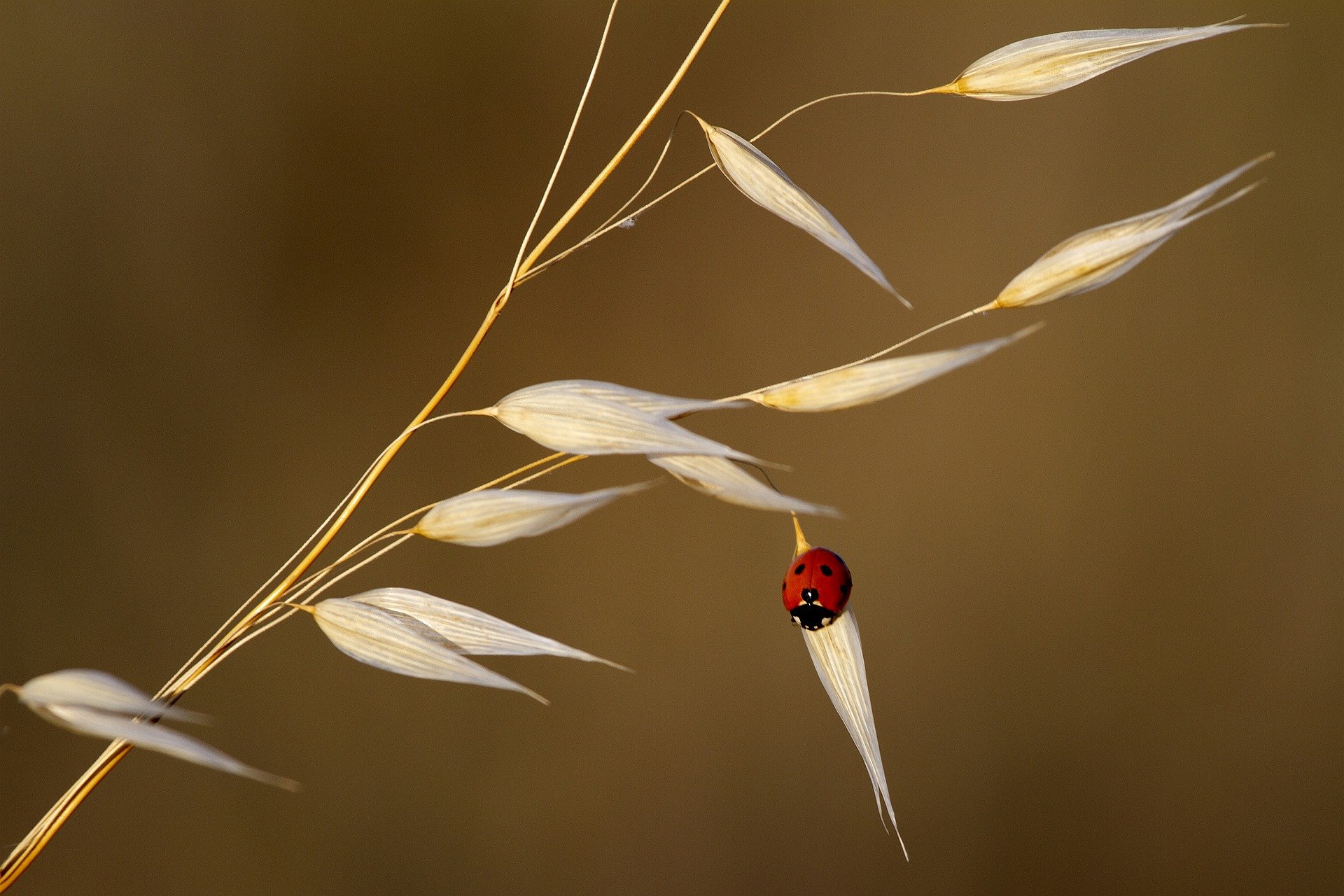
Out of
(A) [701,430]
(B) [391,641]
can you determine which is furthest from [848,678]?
(A) [701,430]

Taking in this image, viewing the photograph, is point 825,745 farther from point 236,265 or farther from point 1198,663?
point 236,265

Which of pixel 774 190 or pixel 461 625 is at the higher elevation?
pixel 774 190

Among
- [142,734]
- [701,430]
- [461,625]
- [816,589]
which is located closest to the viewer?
[142,734]

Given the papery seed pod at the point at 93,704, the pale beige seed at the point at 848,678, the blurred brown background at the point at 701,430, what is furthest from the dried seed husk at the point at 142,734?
the blurred brown background at the point at 701,430

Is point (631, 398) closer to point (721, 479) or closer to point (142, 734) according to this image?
point (721, 479)

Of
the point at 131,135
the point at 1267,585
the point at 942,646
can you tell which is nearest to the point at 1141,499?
the point at 1267,585

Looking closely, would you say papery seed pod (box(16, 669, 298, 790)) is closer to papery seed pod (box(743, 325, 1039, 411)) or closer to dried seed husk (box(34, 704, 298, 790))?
dried seed husk (box(34, 704, 298, 790))
